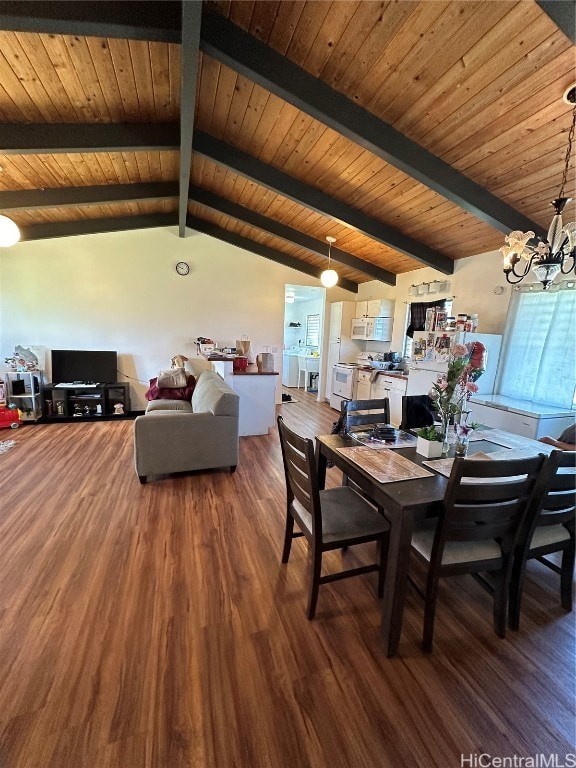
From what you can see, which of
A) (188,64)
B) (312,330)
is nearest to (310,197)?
(188,64)

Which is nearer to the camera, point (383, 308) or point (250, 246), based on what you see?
point (383, 308)

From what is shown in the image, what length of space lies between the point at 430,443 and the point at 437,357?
7.85 feet

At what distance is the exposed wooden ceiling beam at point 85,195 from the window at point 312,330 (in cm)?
511

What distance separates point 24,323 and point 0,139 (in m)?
3.18

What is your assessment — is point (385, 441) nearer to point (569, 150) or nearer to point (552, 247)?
point (552, 247)

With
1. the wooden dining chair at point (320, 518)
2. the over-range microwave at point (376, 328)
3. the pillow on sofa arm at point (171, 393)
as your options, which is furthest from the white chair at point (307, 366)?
the wooden dining chair at point (320, 518)

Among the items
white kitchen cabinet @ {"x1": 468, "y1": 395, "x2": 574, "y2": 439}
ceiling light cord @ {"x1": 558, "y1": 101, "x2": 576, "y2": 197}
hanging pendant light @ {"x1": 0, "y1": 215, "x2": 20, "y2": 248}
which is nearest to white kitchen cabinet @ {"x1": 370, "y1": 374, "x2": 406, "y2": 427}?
white kitchen cabinet @ {"x1": 468, "y1": 395, "x2": 574, "y2": 439}

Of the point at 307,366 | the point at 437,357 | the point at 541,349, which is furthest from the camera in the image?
the point at 307,366

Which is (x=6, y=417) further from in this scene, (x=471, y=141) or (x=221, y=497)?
(x=471, y=141)

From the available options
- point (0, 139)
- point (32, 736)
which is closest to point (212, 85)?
point (0, 139)

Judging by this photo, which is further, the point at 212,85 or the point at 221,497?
the point at 221,497

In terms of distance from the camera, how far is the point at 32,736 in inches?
45.7

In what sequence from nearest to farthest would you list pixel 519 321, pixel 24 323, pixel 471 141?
pixel 471 141 < pixel 519 321 < pixel 24 323

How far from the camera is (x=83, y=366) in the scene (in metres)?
5.14
